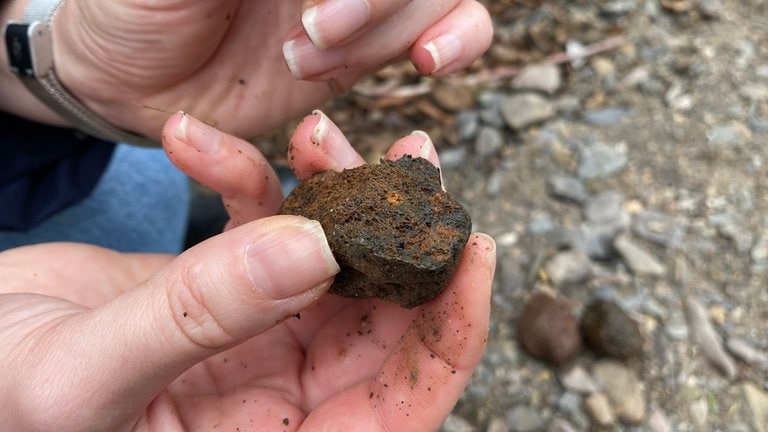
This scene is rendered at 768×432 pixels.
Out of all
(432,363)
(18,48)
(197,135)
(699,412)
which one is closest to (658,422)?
(699,412)

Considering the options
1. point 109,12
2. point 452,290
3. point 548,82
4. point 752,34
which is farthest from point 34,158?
point 752,34

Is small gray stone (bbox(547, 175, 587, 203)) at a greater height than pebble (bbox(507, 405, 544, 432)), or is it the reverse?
small gray stone (bbox(547, 175, 587, 203))

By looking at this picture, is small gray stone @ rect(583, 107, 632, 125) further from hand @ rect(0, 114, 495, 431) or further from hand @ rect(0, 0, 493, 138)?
hand @ rect(0, 114, 495, 431)

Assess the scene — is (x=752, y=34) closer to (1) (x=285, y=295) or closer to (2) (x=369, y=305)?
(2) (x=369, y=305)

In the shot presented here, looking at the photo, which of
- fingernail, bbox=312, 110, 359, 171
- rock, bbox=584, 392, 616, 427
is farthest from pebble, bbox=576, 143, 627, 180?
fingernail, bbox=312, 110, 359, 171

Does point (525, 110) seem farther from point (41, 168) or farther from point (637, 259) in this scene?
point (41, 168)

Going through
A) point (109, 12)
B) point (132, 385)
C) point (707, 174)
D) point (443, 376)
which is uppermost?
point (109, 12)
